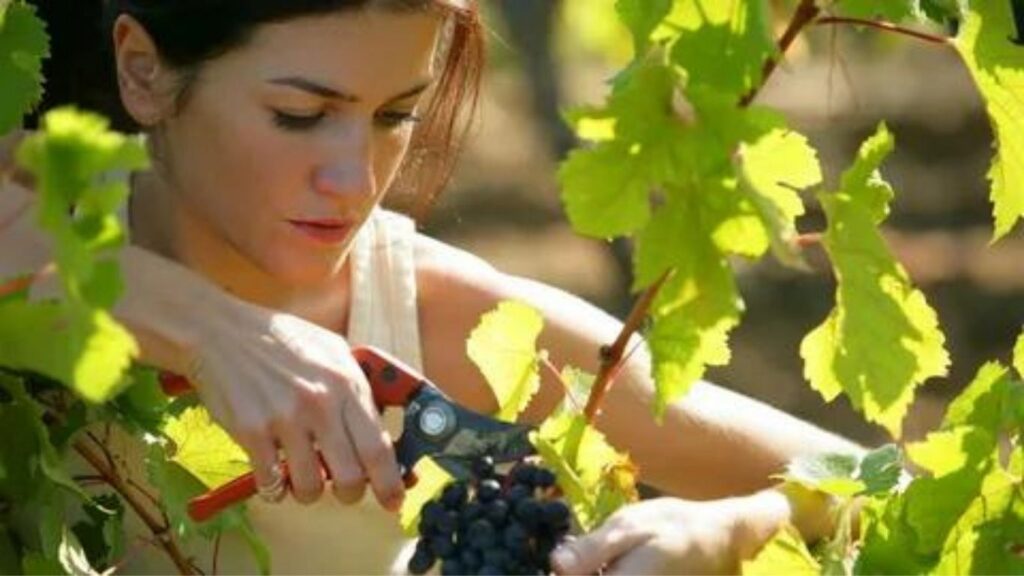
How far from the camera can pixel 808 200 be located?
9.46 m

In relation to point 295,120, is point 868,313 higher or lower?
higher

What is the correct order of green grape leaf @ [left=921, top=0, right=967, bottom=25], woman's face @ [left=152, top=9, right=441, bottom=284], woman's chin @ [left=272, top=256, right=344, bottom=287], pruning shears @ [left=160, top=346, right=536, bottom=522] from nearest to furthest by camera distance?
pruning shears @ [left=160, top=346, right=536, bottom=522]
green grape leaf @ [left=921, top=0, right=967, bottom=25]
woman's face @ [left=152, top=9, right=441, bottom=284]
woman's chin @ [left=272, top=256, right=344, bottom=287]

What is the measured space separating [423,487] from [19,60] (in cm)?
54

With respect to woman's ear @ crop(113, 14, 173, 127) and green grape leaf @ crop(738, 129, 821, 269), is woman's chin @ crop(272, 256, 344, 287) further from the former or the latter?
green grape leaf @ crop(738, 129, 821, 269)

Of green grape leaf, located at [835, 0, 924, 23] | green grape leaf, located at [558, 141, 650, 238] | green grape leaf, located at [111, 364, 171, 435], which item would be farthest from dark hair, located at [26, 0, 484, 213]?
green grape leaf, located at [558, 141, 650, 238]

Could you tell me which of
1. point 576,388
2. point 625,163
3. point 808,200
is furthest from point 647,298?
point 808,200

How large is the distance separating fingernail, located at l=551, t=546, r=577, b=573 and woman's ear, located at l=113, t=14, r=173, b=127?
1080 millimetres

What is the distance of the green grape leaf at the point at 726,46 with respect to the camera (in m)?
1.92

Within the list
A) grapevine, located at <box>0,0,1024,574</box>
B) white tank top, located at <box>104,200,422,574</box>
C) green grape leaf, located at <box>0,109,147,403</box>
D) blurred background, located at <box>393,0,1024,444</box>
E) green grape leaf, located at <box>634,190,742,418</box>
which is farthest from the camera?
blurred background, located at <box>393,0,1024,444</box>

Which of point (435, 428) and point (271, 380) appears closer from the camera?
point (271, 380)

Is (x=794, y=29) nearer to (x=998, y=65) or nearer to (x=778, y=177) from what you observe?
(x=778, y=177)

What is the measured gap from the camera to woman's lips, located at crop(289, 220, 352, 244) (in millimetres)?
2539

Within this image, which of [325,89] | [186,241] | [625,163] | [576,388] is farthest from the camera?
[186,241]

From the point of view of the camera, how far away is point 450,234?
373 inches
